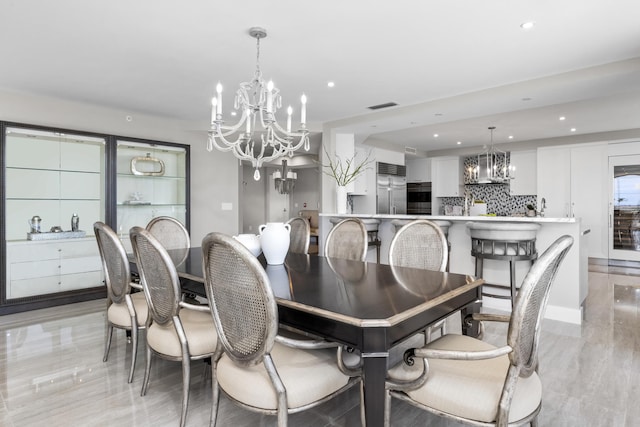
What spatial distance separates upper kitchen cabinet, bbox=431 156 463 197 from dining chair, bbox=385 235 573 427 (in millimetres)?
7685

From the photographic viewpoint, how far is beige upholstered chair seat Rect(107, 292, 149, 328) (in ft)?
7.86

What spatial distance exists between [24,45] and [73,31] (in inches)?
23.7

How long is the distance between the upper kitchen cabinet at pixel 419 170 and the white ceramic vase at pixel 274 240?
724 centimetres

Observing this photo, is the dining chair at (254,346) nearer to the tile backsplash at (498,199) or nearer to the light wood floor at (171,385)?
the light wood floor at (171,385)

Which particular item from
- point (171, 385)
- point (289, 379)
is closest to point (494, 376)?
point (289, 379)

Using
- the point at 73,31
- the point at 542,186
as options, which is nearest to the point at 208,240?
the point at 73,31

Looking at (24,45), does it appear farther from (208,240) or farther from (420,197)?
(420,197)

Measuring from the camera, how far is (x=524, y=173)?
7703 mm

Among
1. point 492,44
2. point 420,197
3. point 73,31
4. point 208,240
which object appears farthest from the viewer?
point 420,197

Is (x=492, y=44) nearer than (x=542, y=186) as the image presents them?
Yes

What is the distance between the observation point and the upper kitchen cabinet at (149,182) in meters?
4.94

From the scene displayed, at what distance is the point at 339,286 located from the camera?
177 centimetres

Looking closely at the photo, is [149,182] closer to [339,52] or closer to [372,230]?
[372,230]

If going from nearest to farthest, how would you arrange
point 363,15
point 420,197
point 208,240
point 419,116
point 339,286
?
point 208,240 < point 339,286 < point 363,15 < point 419,116 < point 420,197
